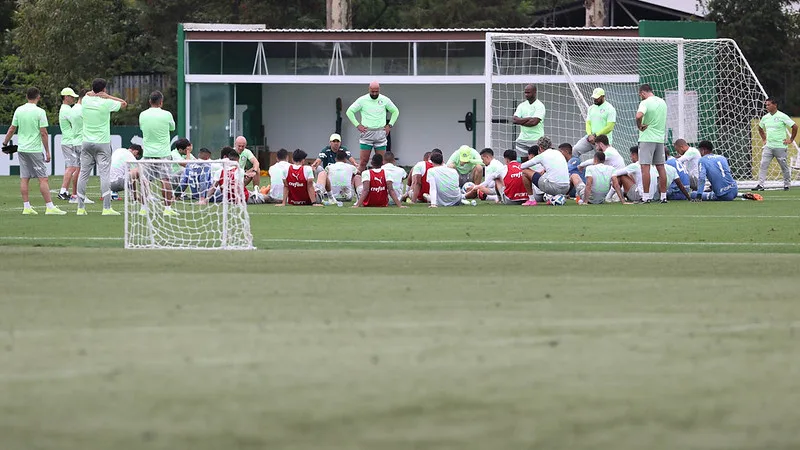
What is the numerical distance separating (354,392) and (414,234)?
9.62m

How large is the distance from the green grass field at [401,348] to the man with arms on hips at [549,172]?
7904 millimetres

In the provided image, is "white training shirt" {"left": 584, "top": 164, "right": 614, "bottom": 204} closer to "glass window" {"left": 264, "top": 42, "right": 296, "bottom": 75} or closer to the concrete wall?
"glass window" {"left": 264, "top": 42, "right": 296, "bottom": 75}

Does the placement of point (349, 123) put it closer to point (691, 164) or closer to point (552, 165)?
point (691, 164)

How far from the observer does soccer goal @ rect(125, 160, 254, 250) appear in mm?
14445

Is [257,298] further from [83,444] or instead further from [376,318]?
[83,444]

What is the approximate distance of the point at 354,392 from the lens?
6191 mm

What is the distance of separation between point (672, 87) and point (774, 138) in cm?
466

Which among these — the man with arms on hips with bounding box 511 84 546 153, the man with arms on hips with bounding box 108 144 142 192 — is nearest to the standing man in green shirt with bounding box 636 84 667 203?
the man with arms on hips with bounding box 511 84 546 153

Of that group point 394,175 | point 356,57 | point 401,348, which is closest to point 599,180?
point 394,175

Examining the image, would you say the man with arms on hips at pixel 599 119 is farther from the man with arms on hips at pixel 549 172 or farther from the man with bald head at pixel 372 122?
the man with bald head at pixel 372 122

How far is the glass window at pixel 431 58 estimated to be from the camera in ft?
139

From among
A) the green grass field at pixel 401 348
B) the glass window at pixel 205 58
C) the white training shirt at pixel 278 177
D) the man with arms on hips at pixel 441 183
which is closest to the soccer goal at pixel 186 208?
the green grass field at pixel 401 348

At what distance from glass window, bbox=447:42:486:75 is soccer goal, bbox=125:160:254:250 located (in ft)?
81.4

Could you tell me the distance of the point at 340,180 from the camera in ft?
76.1
